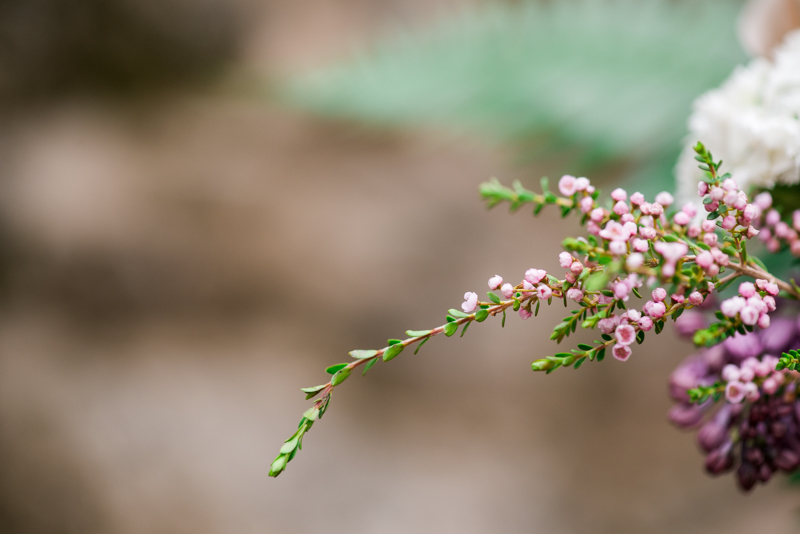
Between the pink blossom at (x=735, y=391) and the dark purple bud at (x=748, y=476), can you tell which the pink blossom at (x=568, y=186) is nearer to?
the pink blossom at (x=735, y=391)

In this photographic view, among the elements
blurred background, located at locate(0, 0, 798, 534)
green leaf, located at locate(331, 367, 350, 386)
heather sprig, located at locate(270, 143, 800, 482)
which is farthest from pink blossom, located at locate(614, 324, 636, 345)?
blurred background, located at locate(0, 0, 798, 534)

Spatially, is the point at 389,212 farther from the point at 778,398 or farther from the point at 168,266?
the point at 778,398

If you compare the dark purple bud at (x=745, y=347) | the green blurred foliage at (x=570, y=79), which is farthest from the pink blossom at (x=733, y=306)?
the green blurred foliage at (x=570, y=79)

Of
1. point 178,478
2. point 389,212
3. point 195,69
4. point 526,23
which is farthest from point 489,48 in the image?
point 178,478

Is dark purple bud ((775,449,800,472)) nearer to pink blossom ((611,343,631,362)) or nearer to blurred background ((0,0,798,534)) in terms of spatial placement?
pink blossom ((611,343,631,362))

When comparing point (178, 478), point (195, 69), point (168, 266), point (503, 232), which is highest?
point (195, 69)
